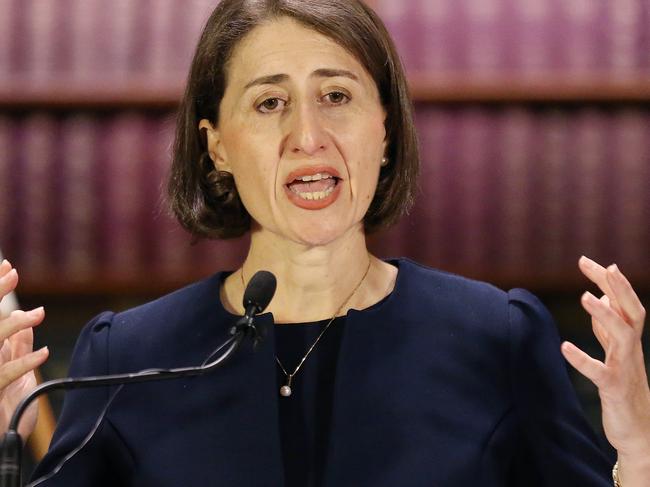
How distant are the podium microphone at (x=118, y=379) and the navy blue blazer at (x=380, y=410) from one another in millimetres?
249

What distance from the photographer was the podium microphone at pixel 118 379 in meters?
1.28

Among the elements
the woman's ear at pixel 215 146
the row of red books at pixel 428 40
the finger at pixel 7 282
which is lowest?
the finger at pixel 7 282

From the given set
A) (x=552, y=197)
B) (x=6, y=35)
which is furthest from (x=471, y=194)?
(x=6, y=35)

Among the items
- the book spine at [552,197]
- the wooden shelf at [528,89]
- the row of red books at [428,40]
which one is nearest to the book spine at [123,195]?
the row of red books at [428,40]

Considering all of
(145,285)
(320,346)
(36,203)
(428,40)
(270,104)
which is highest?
(428,40)

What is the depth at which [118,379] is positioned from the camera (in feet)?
4.41

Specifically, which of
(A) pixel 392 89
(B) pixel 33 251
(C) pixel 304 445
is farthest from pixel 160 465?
(B) pixel 33 251

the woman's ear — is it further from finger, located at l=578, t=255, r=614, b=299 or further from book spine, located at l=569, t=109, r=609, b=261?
book spine, located at l=569, t=109, r=609, b=261

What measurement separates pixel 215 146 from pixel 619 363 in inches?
29.7

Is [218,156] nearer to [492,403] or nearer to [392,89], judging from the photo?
[392,89]

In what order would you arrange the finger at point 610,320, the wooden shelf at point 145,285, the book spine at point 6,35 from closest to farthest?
the finger at point 610,320, the wooden shelf at point 145,285, the book spine at point 6,35

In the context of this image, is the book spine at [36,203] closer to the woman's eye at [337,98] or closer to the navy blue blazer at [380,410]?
the navy blue blazer at [380,410]

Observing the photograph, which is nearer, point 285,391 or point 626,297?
point 626,297

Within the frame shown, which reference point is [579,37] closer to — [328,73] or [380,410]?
[328,73]
